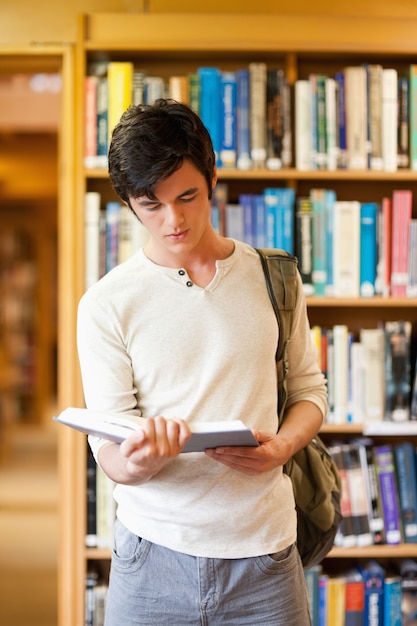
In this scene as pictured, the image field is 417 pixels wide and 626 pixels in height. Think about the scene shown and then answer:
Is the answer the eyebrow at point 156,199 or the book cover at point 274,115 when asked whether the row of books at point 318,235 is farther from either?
the eyebrow at point 156,199

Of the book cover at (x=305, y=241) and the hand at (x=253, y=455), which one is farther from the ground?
→ the book cover at (x=305, y=241)

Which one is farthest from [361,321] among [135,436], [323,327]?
[135,436]

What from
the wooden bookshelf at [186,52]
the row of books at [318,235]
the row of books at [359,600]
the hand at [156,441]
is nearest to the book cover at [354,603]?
the row of books at [359,600]

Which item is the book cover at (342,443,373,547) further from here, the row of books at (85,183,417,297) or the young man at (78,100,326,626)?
the young man at (78,100,326,626)

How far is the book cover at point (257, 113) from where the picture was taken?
2.54m

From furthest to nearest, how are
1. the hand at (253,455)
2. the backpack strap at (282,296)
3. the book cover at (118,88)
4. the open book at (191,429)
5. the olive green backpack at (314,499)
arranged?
the book cover at (118,88) < the olive green backpack at (314,499) < the backpack strap at (282,296) < the hand at (253,455) < the open book at (191,429)

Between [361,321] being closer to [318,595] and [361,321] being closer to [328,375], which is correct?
[328,375]

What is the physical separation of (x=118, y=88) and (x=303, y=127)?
0.61 m

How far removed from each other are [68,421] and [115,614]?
1.28 ft

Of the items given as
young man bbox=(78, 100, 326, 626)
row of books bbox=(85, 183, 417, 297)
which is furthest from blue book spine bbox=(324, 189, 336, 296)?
young man bbox=(78, 100, 326, 626)

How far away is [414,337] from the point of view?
2742mm

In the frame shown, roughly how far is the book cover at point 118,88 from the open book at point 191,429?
1489mm

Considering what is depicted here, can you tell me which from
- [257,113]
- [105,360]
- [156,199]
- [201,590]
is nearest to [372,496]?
[257,113]

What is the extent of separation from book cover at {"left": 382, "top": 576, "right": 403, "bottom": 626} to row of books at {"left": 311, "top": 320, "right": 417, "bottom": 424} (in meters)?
0.54
